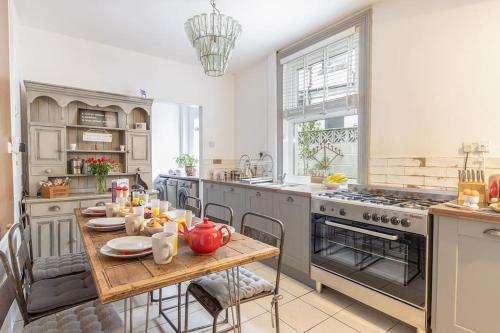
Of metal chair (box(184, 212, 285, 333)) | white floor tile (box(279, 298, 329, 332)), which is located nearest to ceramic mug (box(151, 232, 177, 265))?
metal chair (box(184, 212, 285, 333))

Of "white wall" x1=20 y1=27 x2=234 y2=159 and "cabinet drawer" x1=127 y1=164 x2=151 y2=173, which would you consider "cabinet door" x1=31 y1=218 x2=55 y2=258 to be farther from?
"white wall" x1=20 y1=27 x2=234 y2=159

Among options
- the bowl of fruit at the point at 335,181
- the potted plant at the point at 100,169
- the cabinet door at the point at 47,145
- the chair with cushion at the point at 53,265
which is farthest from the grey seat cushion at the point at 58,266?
the bowl of fruit at the point at 335,181

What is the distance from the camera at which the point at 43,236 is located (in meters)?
2.73

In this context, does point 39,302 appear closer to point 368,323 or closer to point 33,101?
point 368,323

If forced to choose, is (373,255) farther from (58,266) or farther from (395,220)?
(58,266)

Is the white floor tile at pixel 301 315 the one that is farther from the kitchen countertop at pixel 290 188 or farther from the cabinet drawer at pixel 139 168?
the cabinet drawer at pixel 139 168

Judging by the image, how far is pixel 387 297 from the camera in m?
1.87

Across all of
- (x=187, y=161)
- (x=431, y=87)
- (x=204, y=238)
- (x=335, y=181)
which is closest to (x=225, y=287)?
(x=204, y=238)

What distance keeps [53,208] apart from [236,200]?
196cm

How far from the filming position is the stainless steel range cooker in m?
1.71

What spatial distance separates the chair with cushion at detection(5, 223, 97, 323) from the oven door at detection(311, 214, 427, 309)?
171 centimetres

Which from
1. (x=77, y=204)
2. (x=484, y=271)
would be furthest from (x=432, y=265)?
(x=77, y=204)

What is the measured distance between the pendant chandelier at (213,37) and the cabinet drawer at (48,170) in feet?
7.65

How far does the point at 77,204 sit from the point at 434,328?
11.0 feet
